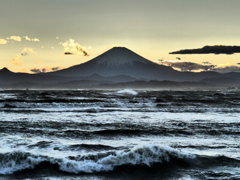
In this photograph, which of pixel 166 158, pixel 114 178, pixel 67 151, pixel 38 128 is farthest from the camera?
pixel 38 128

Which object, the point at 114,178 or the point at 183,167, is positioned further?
the point at 183,167

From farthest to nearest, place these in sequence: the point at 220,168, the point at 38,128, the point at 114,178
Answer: the point at 38,128 < the point at 220,168 < the point at 114,178

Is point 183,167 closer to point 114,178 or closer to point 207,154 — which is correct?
point 207,154

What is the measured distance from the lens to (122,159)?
9789 millimetres

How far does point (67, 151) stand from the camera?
11.0 meters

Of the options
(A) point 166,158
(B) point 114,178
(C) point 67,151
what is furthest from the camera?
(C) point 67,151

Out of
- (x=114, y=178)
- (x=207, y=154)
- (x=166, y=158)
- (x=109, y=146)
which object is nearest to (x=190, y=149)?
(x=207, y=154)

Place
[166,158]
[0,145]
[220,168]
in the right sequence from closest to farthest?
[220,168] → [166,158] → [0,145]

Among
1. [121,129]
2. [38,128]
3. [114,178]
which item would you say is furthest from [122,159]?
[38,128]

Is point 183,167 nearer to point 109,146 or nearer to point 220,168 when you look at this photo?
point 220,168

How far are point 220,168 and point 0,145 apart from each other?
7783 millimetres

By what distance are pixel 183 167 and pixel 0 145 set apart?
6.71m

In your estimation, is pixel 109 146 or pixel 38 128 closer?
pixel 109 146

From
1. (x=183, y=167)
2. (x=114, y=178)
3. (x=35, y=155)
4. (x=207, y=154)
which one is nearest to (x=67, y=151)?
(x=35, y=155)
